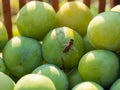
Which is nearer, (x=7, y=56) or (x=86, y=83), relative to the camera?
(x=86, y=83)

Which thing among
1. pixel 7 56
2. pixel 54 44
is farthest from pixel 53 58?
pixel 7 56

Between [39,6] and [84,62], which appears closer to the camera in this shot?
[84,62]

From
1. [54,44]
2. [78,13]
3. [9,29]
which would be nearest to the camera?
[54,44]

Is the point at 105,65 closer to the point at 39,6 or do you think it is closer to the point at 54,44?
the point at 54,44

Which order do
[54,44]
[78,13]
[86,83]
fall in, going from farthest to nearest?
1. [78,13]
2. [54,44]
3. [86,83]

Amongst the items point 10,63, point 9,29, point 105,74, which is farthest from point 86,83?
point 9,29

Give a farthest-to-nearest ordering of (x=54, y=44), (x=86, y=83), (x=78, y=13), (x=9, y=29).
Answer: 1. (x=9, y=29)
2. (x=78, y=13)
3. (x=54, y=44)
4. (x=86, y=83)

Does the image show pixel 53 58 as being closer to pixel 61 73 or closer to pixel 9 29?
pixel 61 73

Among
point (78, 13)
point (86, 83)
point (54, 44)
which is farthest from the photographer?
point (78, 13)

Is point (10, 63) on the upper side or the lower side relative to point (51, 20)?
lower
